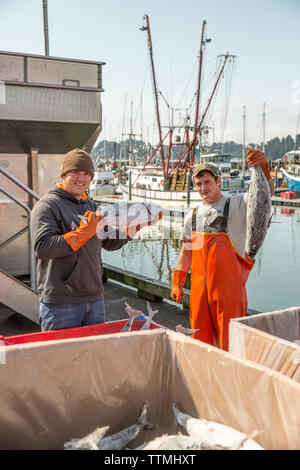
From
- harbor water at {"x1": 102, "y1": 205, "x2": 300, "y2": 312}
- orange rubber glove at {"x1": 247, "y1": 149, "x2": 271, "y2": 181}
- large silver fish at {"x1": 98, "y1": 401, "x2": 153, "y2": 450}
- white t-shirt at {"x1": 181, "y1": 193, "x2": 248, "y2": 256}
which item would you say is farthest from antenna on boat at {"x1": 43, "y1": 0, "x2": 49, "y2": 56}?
large silver fish at {"x1": 98, "y1": 401, "x2": 153, "y2": 450}

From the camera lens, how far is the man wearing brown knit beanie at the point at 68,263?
2.51 meters

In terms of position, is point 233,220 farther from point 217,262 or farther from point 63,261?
point 63,261

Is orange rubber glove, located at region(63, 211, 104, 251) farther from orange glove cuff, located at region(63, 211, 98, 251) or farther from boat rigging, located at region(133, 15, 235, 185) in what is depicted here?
boat rigging, located at region(133, 15, 235, 185)

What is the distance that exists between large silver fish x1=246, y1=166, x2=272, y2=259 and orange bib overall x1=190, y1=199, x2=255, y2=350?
1.39 feet

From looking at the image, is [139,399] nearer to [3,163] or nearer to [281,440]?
[281,440]

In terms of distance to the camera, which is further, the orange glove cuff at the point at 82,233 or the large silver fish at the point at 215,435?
the orange glove cuff at the point at 82,233

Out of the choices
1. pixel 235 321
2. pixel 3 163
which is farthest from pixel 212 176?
pixel 3 163

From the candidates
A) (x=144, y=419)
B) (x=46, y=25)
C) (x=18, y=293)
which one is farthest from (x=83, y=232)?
(x=46, y=25)

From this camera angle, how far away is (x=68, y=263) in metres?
2.55

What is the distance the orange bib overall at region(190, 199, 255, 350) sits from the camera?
3.05 meters

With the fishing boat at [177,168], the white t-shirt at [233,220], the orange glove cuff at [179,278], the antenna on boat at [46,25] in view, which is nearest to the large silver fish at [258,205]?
the white t-shirt at [233,220]

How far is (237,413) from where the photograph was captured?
5.37 feet

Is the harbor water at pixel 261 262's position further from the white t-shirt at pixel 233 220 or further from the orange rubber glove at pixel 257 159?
the orange rubber glove at pixel 257 159

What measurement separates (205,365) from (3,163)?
4.41m
